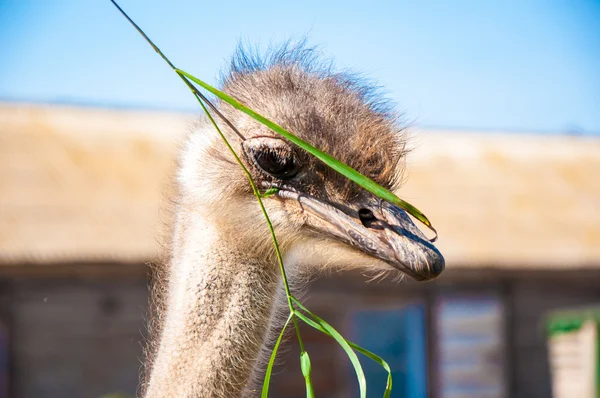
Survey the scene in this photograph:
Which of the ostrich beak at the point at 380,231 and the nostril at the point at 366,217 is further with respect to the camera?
the nostril at the point at 366,217

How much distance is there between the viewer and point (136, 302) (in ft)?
30.7

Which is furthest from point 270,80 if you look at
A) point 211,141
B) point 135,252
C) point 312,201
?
point 135,252

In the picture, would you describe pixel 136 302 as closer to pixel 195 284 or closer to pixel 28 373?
pixel 28 373

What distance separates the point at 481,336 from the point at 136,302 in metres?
3.90

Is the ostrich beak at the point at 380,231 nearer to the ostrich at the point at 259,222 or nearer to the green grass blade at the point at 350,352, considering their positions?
the ostrich at the point at 259,222

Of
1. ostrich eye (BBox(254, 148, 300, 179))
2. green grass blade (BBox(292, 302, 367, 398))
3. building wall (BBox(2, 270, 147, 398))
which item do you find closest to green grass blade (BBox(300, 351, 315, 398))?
green grass blade (BBox(292, 302, 367, 398))

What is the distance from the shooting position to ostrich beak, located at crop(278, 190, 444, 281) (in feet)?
6.95

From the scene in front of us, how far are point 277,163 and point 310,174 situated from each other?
0.30ft

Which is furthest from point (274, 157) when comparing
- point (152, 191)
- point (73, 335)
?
point (152, 191)

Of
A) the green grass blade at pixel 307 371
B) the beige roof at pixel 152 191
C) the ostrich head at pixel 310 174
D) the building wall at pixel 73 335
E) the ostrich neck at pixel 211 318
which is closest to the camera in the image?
the green grass blade at pixel 307 371

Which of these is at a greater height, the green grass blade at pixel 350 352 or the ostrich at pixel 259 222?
the ostrich at pixel 259 222

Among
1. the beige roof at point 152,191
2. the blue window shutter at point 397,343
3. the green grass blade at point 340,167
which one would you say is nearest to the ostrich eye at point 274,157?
the green grass blade at point 340,167

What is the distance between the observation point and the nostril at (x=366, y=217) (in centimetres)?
227

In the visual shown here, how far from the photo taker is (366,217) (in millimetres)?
2297
